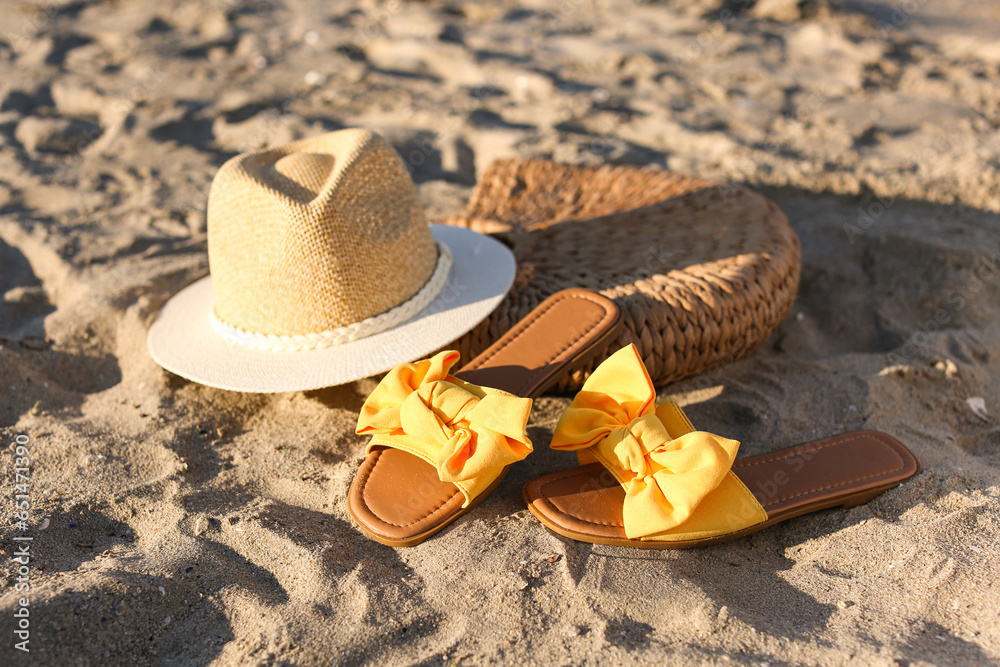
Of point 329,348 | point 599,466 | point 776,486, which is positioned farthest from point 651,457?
point 329,348

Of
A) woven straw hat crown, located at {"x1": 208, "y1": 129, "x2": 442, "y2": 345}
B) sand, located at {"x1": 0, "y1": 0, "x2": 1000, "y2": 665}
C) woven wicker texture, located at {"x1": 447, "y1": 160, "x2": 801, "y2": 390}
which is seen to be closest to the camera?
sand, located at {"x1": 0, "y1": 0, "x2": 1000, "y2": 665}

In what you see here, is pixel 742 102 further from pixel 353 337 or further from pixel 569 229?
pixel 353 337

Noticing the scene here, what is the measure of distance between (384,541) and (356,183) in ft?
2.78

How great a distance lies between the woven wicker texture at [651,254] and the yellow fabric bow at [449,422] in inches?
15.1

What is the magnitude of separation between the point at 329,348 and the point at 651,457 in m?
0.83

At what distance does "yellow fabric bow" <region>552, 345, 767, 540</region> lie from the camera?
134cm

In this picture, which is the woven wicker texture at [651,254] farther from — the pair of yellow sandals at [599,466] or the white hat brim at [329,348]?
the pair of yellow sandals at [599,466]

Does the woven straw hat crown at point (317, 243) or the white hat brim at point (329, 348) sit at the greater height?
the woven straw hat crown at point (317, 243)

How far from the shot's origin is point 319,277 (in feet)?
5.46

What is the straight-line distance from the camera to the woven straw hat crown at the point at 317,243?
1650mm

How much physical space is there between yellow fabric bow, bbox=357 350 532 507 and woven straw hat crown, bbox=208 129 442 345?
0.24 meters

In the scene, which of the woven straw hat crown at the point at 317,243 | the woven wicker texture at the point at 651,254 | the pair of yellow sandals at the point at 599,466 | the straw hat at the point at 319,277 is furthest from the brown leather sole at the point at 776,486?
the woven straw hat crown at the point at 317,243

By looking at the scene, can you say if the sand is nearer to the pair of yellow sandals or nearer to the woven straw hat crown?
the pair of yellow sandals

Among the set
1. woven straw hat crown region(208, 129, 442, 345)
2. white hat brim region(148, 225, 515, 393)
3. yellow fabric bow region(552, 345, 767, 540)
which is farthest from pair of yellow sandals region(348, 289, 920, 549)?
woven straw hat crown region(208, 129, 442, 345)
